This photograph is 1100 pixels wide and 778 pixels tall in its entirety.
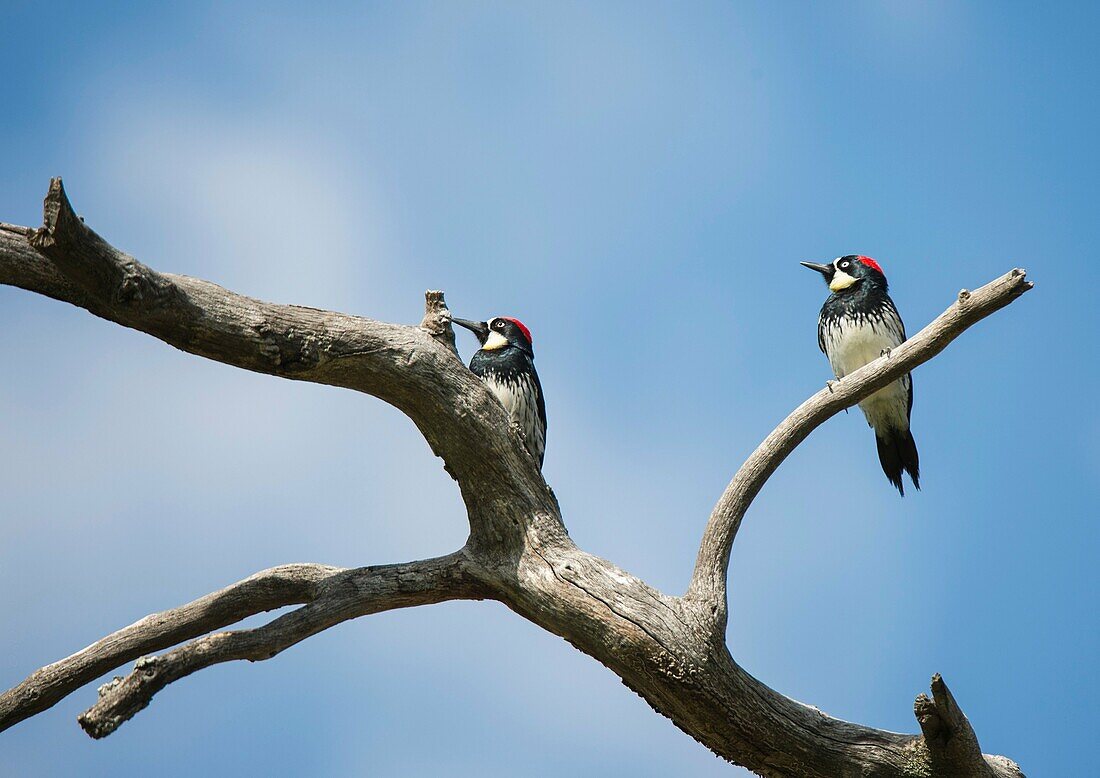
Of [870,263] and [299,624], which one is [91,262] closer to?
[299,624]

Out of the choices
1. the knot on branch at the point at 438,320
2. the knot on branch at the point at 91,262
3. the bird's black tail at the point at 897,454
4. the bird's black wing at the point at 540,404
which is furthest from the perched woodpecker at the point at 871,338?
the knot on branch at the point at 91,262

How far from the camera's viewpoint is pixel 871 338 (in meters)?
7.21

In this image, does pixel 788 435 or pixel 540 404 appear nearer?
pixel 788 435

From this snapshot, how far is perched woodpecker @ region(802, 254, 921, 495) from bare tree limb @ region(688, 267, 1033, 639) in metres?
2.71

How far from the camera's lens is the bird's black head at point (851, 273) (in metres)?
7.57

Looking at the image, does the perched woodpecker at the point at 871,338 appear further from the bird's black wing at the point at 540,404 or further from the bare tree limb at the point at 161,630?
the bare tree limb at the point at 161,630

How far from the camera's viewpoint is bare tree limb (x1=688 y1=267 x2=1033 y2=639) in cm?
438

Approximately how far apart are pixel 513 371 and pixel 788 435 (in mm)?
2921

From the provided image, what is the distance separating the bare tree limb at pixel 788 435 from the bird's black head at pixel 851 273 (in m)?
3.09

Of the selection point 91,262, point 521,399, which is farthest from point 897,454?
point 91,262

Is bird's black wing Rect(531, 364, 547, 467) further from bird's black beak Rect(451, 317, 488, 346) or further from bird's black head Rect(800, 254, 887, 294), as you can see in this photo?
bird's black head Rect(800, 254, 887, 294)

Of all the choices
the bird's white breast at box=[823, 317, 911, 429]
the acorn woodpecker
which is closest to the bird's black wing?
the acorn woodpecker

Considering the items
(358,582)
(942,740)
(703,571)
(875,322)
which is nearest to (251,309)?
(358,582)

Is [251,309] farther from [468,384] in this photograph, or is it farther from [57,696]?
[57,696]
